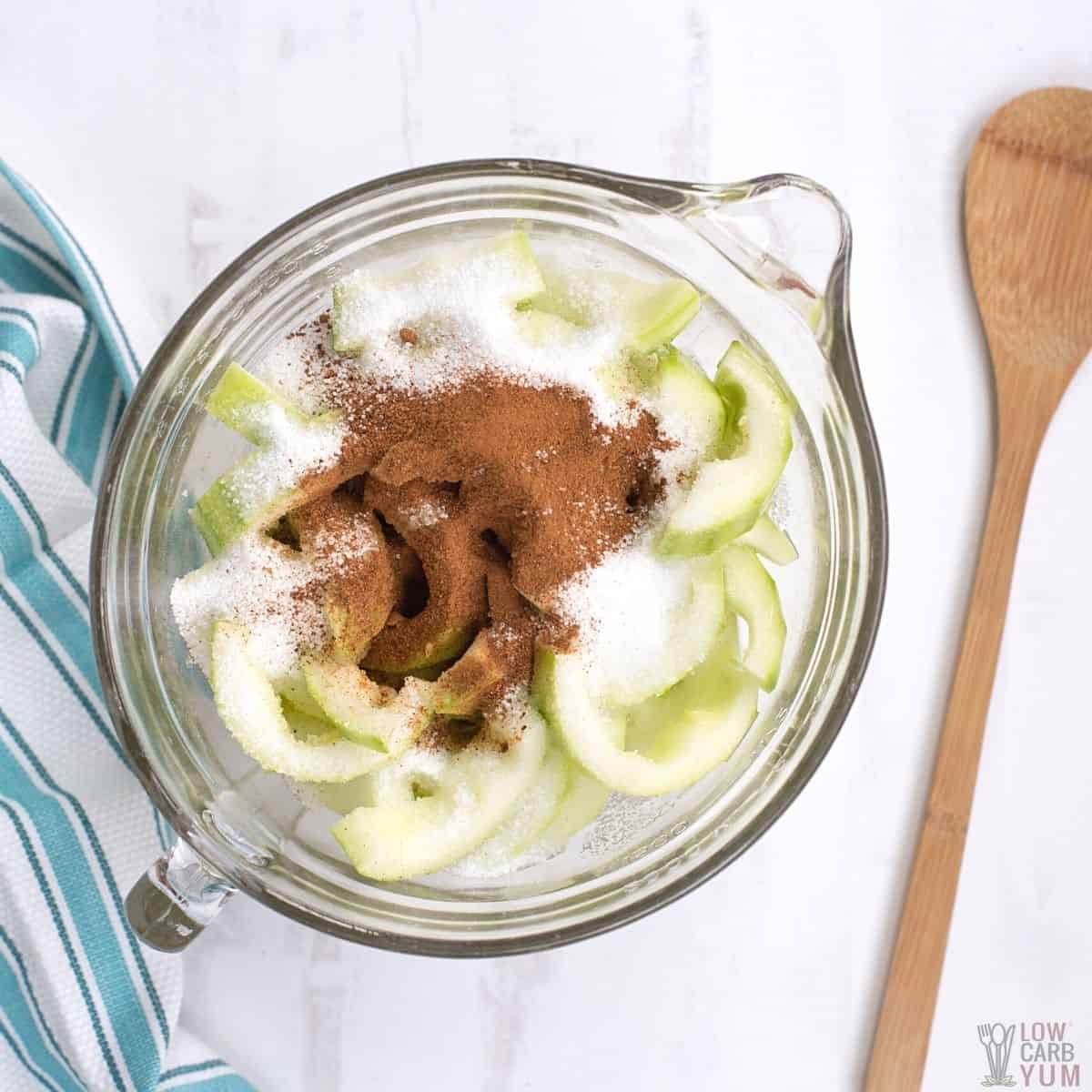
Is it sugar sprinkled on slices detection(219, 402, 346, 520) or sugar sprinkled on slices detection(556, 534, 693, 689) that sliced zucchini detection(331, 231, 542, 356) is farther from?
sugar sprinkled on slices detection(556, 534, 693, 689)

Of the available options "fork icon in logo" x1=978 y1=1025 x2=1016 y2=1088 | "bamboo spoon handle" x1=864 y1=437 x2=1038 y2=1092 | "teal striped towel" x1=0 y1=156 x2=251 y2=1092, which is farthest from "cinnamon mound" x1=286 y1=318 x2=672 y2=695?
"fork icon in logo" x1=978 y1=1025 x2=1016 y2=1088

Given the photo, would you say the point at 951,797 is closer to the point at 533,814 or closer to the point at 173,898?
the point at 533,814

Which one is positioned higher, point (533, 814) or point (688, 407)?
point (688, 407)

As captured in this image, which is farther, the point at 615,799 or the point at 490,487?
the point at 615,799

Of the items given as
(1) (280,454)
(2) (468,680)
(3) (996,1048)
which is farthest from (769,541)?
(3) (996,1048)

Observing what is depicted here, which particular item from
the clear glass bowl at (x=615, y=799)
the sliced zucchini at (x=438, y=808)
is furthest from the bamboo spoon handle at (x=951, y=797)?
the sliced zucchini at (x=438, y=808)

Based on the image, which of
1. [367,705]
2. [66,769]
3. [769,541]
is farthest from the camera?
[66,769]

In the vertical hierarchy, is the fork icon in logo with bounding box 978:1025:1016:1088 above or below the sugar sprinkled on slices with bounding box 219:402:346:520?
below
